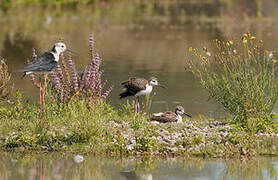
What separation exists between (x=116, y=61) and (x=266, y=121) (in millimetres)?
10084

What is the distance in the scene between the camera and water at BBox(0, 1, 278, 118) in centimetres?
1537

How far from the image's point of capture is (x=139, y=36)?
1057 inches

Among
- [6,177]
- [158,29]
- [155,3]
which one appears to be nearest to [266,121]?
[6,177]

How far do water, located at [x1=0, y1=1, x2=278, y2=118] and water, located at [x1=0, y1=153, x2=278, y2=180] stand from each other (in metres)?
3.02

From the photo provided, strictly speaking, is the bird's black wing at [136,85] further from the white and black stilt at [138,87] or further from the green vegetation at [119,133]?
the green vegetation at [119,133]

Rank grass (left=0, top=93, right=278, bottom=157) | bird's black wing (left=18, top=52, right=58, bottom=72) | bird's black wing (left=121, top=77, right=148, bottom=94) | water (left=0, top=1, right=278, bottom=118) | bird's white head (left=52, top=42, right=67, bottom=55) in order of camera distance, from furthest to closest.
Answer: water (left=0, top=1, right=278, bottom=118) < bird's black wing (left=121, top=77, right=148, bottom=94) < bird's white head (left=52, top=42, right=67, bottom=55) < bird's black wing (left=18, top=52, right=58, bottom=72) < grass (left=0, top=93, right=278, bottom=157)

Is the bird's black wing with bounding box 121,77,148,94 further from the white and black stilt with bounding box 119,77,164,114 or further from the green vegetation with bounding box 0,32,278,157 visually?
the green vegetation with bounding box 0,32,278,157

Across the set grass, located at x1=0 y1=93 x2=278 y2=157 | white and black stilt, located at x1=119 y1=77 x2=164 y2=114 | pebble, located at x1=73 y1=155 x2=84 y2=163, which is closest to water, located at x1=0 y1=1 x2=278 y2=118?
white and black stilt, located at x1=119 y1=77 x2=164 y2=114

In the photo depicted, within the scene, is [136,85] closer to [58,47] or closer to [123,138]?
[58,47]

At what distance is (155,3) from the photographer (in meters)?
40.1

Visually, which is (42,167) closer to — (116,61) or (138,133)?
(138,133)

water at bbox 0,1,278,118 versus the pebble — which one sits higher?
water at bbox 0,1,278,118

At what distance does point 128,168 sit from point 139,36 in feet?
60.5

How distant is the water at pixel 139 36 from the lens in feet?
50.4
